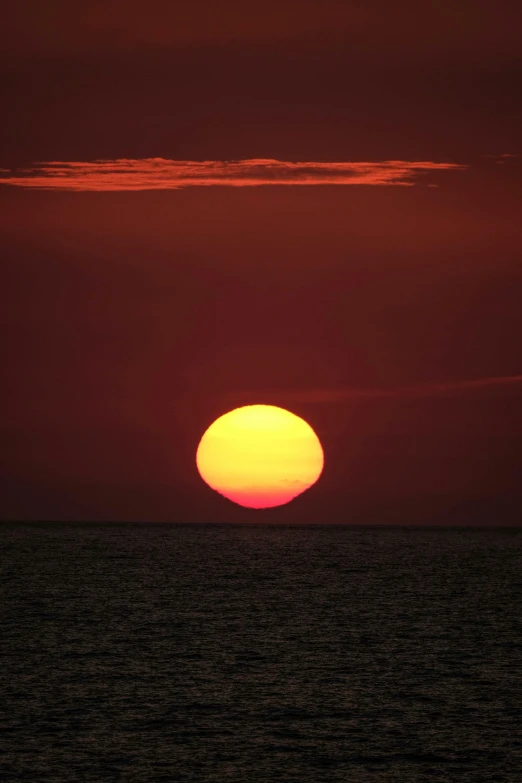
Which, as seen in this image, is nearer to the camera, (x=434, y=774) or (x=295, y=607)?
(x=434, y=774)

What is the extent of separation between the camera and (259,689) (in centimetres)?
5775

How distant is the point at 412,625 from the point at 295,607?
17522mm

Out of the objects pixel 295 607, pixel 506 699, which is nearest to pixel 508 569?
pixel 295 607

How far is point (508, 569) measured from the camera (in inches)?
7638

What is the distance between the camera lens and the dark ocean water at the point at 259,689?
42781mm

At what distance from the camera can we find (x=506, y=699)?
2199 inches

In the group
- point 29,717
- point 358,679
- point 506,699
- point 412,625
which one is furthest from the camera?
point 412,625

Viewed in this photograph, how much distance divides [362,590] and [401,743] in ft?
279

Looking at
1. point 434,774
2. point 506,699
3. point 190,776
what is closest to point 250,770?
point 190,776

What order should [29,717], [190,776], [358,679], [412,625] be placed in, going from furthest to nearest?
[412,625] → [358,679] → [29,717] → [190,776]

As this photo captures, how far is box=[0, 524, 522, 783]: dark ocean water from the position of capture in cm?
4278

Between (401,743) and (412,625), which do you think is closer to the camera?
(401,743)

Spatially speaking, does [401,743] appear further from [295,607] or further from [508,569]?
[508,569]

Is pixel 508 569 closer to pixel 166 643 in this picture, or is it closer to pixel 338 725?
pixel 166 643
